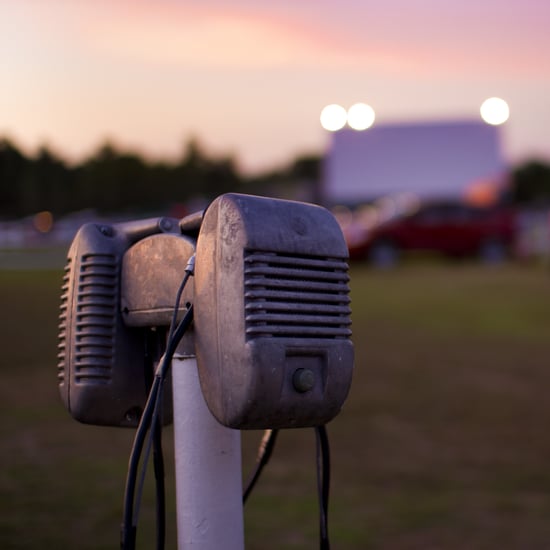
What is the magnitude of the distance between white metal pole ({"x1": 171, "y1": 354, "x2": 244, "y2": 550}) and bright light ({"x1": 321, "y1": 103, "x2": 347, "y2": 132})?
84.1 feet

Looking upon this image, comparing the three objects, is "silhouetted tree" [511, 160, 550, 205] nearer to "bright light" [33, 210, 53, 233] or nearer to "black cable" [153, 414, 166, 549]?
"bright light" [33, 210, 53, 233]

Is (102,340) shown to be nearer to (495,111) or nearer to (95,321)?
(95,321)

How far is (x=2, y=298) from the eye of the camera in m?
Result: 14.6

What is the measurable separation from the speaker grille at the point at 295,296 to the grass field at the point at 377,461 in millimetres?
2204

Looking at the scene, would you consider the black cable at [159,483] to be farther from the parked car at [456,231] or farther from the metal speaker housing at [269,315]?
the parked car at [456,231]

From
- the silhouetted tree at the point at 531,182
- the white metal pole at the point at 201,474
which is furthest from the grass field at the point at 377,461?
the silhouetted tree at the point at 531,182

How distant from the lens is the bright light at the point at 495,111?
26.8 meters

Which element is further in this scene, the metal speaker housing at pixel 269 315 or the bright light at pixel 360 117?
the bright light at pixel 360 117

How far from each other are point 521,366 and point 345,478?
4.09 metres

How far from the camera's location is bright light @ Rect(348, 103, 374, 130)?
89.7 ft

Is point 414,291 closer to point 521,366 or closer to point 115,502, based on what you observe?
point 521,366

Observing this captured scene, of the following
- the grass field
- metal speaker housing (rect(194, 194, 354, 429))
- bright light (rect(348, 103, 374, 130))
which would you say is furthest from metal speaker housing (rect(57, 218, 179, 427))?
bright light (rect(348, 103, 374, 130))

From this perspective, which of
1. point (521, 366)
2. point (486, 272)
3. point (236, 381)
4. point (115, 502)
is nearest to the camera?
point (236, 381)

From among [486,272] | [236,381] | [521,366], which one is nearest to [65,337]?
[236,381]
